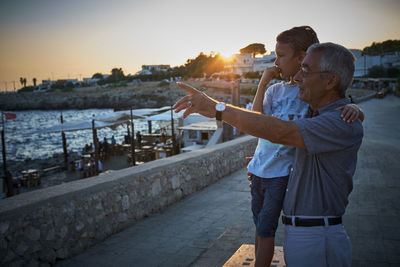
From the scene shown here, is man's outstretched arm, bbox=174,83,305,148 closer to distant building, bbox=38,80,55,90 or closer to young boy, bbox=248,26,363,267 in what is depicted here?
young boy, bbox=248,26,363,267

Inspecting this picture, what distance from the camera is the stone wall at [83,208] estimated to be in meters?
2.98

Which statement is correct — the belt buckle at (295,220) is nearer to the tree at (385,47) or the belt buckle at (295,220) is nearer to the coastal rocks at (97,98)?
the coastal rocks at (97,98)

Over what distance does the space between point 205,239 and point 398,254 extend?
2.01 m

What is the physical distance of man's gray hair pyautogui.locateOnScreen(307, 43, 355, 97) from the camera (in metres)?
1.29

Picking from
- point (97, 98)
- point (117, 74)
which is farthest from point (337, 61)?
point (117, 74)

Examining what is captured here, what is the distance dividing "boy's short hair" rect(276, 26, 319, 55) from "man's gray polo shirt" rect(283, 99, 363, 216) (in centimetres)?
53

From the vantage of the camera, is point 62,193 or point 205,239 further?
point 205,239

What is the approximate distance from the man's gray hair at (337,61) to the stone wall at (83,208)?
9.62 feet

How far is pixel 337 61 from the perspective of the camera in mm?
1293

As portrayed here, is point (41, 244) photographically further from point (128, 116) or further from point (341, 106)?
point (128, 116)

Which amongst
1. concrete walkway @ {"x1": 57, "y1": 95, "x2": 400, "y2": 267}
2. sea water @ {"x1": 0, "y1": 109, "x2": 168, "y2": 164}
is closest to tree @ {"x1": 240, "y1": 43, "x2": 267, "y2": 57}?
sea water @ {"x1": 0, "y1": 109, "x2": 168, "y2": 164}

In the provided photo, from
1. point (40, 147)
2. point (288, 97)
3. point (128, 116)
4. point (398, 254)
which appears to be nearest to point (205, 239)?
point (398, 254)

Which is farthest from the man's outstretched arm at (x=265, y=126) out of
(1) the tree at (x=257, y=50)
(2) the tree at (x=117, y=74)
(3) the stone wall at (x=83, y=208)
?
(2) the tree at (x=117, y=74)

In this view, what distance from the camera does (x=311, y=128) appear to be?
1230mm
